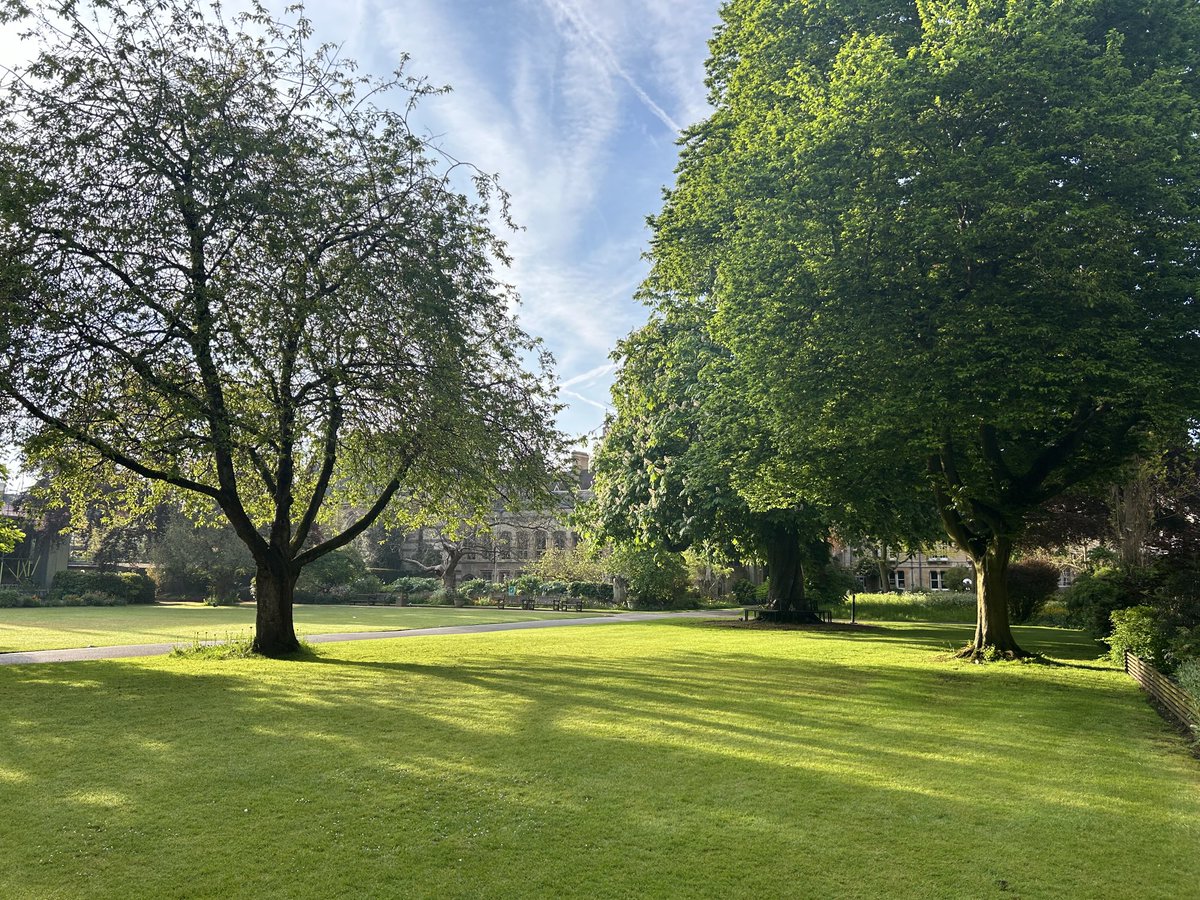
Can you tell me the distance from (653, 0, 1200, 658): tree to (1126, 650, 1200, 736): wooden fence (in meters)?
2.79

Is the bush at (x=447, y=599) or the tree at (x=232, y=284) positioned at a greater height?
the tree at (x=232, y=284)

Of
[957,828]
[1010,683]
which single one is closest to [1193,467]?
[1010,683]

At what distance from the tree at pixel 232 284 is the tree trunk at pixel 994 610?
10801 millimetres

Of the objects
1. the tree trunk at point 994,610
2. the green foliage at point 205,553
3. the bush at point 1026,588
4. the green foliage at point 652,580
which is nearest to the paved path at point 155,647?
the tree trunk at point 994,610

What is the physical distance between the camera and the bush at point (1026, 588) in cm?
3359

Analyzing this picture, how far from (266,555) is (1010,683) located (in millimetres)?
14934

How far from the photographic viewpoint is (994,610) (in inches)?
681

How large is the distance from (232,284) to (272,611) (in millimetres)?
7362

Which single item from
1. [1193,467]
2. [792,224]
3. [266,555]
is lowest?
[266,555]

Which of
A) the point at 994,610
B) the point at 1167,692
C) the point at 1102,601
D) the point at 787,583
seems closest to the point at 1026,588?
the point at 787,583

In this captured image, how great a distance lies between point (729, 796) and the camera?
675 cm

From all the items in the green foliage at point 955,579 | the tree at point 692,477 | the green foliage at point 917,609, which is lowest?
the green foliage at point 917,609

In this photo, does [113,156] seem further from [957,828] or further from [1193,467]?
[1193,467]

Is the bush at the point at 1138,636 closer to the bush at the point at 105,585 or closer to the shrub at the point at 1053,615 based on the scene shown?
the shrub at the point at 1053,615
